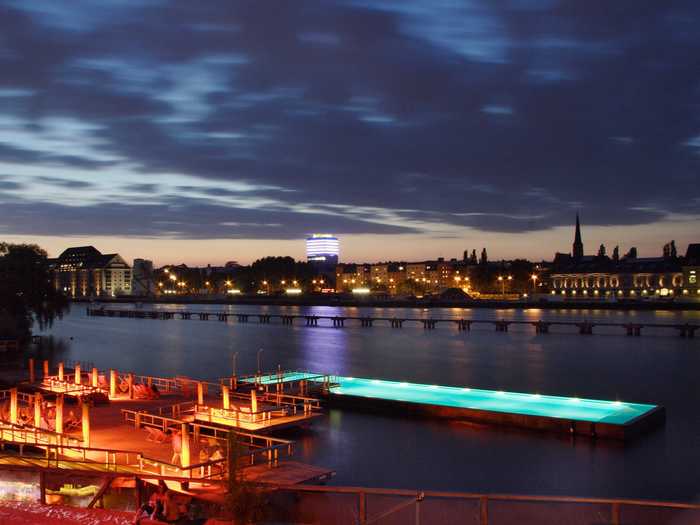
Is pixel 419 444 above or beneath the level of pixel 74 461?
beneath

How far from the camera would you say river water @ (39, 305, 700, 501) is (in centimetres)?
2688

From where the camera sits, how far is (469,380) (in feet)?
189

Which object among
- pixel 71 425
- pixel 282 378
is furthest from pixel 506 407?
pixel 71 425

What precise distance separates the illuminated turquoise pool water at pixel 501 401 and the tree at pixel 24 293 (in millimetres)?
42741

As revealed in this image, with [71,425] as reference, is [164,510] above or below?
above

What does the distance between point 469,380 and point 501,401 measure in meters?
19.5

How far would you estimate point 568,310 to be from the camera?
6978 inches

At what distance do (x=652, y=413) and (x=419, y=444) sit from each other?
12.3 meters

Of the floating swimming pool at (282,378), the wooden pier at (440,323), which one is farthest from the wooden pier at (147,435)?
the wooden pier at (440,323)

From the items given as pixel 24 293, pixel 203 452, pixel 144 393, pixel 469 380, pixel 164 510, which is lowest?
pixel 469 380

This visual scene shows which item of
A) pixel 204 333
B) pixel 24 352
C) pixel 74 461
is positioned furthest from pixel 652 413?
pixel 204 333

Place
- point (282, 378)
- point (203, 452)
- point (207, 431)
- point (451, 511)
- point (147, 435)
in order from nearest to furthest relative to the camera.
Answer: point (451, 511) < point (203, 452) < point (147, 435) < point (207, 431) < point (282, 378)

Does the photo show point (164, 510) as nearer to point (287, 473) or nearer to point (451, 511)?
point (451, 511)

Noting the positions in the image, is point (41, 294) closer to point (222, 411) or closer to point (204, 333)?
point (204, 333)
